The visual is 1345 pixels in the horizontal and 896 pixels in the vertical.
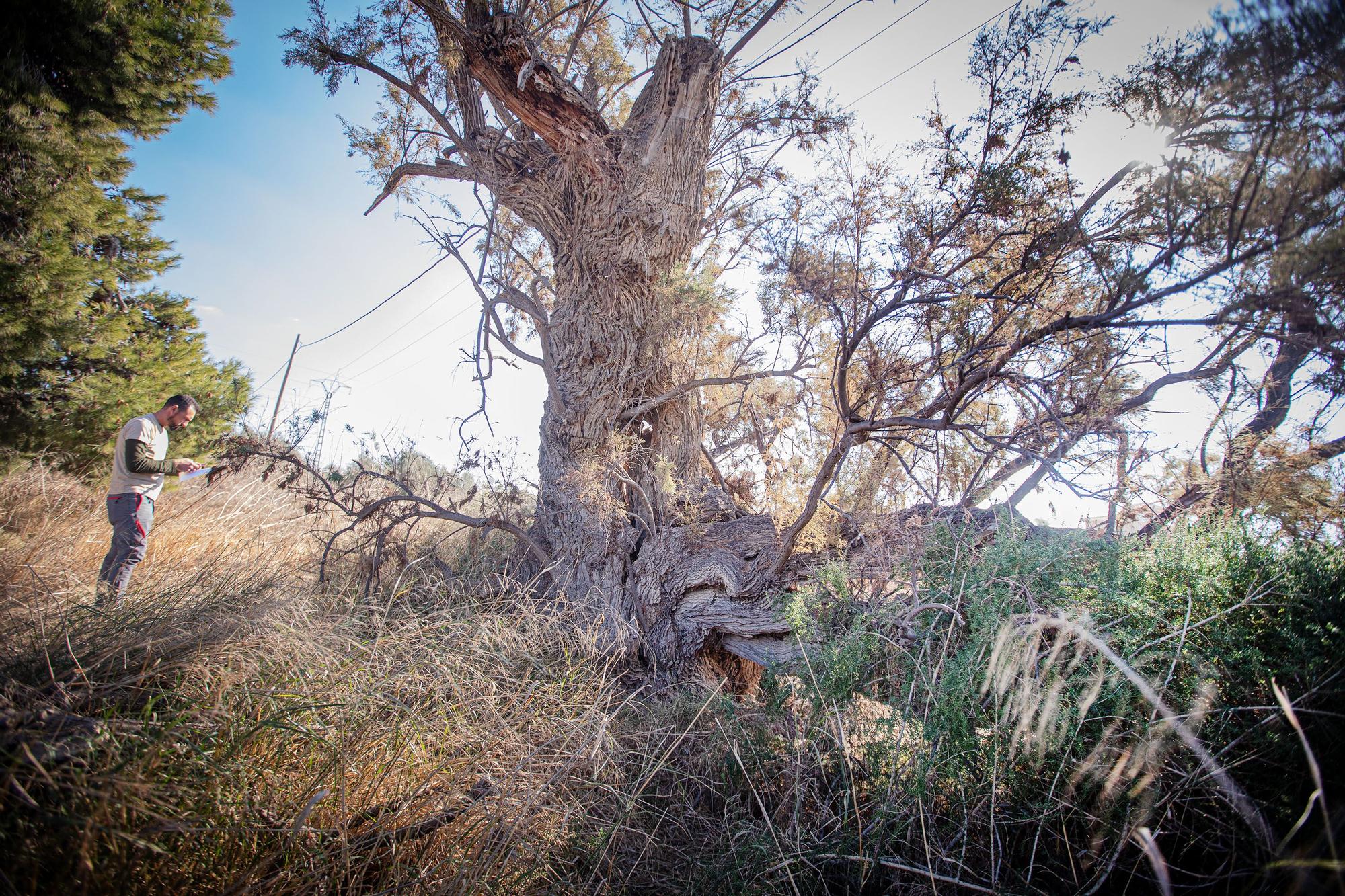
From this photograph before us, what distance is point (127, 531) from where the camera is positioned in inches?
157

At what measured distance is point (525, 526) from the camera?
19.4 feet

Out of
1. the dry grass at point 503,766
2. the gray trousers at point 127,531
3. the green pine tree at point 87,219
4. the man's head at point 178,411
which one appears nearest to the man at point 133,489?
the gray trousers at point 127,531

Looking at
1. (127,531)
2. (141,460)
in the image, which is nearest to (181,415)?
(141,460)

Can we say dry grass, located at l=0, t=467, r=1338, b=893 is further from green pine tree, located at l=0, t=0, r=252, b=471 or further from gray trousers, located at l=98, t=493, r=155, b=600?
green pine tree, located at l=0, t=0, r=252, b=471

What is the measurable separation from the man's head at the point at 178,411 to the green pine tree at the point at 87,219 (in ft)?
7.55

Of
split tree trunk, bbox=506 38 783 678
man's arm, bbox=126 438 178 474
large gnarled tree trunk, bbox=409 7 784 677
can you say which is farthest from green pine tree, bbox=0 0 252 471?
split tree trunk, bbox=506 38 783 678

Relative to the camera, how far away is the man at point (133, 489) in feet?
12.9

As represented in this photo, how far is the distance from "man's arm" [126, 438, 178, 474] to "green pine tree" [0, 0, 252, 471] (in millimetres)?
2622

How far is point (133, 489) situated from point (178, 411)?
2.38 ft

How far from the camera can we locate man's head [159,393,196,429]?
438 cm

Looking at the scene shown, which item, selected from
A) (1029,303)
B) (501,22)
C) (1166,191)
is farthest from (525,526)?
(1166,191)

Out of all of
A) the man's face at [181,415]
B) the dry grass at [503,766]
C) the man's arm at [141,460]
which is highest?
the man's face at [181,415]

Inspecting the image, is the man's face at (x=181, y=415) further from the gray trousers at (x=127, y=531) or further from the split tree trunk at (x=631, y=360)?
the split tree trunk at (x=631, y=360)

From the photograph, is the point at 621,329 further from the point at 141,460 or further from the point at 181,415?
the point at 141,460
